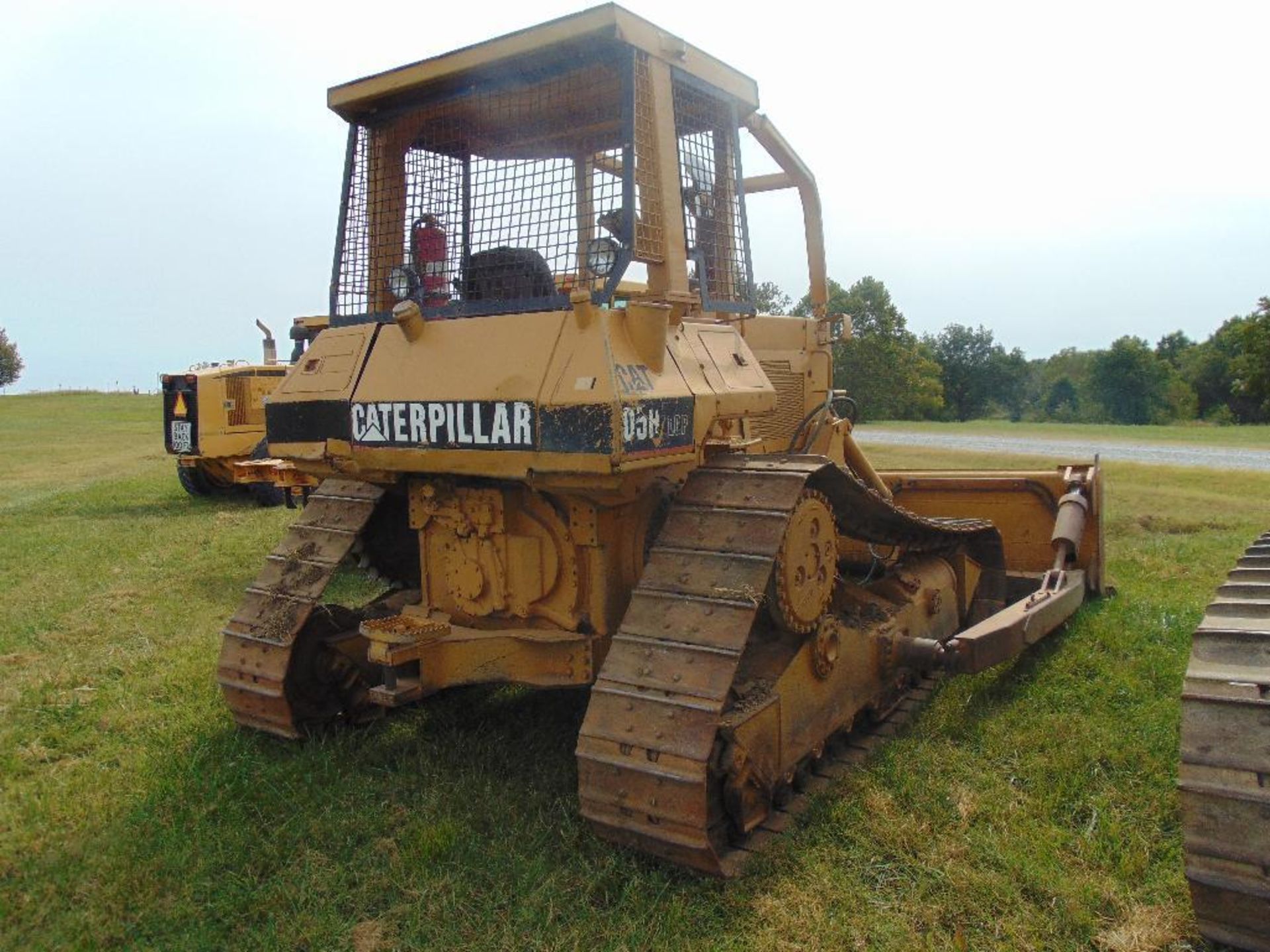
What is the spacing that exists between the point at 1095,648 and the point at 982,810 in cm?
222

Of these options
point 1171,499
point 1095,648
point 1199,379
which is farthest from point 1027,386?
point 1095,648

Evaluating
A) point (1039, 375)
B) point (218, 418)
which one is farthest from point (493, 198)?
point (1039, 375)

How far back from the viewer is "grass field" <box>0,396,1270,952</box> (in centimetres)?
334

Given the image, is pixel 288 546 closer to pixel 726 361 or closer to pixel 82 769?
pixel 82 769

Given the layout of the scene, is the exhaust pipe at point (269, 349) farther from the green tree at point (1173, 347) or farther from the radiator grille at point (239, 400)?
the green tree at point (1173, 347)

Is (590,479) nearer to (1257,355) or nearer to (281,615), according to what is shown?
(281,615)

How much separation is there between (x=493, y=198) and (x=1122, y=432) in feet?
85.7

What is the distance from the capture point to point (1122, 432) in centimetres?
2694

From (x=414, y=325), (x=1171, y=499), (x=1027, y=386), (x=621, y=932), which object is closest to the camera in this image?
(x=621, y=932)

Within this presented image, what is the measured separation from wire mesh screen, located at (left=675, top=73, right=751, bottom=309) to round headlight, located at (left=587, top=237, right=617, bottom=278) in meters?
0.64

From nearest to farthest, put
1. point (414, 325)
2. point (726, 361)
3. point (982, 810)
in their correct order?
point (982, 810) < point (414, 325) < point (726, 361)

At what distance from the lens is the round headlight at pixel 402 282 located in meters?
4.58

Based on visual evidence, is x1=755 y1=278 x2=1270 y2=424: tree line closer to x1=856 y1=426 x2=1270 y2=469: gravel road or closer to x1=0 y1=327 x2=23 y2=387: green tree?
x1=856 y1=426 x2=1270 y2=469: gravel road

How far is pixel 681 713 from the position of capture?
3.44m
